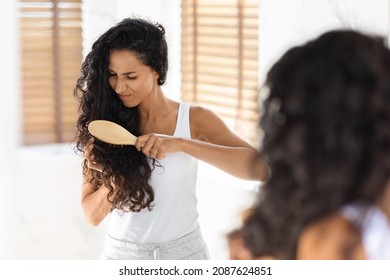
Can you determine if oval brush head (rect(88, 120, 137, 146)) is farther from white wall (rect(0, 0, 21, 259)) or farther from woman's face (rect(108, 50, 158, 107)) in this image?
white wall (rect(0, 0, 21, 259))

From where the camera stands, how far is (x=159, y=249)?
865mm

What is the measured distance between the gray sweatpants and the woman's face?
19 centimetres

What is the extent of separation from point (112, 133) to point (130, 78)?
8cm

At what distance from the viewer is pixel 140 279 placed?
2.98 ft

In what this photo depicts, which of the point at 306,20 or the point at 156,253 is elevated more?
the point at 306,20

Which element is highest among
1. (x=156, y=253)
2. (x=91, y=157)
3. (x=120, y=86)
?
(x=120, y=86)

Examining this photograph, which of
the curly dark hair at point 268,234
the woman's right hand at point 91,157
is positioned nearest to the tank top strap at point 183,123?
the woman's right hand at point 91,157

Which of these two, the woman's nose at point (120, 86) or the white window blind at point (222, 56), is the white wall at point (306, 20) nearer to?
the white window blind at point (222, 56)

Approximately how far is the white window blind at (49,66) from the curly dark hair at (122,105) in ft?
0.72

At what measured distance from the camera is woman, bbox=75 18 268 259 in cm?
85

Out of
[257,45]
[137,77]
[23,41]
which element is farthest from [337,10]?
[23,41]

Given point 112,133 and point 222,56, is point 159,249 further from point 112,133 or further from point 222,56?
point 222,56

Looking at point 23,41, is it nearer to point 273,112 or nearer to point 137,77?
point 137,77

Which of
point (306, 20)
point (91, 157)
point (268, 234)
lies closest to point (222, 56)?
point (306, 20)
